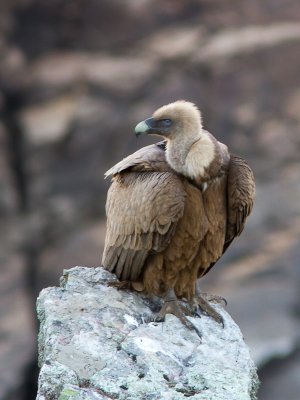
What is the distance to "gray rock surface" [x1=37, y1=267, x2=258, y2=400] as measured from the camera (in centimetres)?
544

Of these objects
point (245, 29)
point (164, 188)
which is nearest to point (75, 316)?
point (164, 188)

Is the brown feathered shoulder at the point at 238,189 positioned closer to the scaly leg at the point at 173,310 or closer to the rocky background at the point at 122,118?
the scaly leg at the point at 173,310

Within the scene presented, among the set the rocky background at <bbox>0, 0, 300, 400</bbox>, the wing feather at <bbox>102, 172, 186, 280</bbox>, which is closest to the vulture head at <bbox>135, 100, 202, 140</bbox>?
the wing feather at <bbox>102, 172, 186, 280</bbox>

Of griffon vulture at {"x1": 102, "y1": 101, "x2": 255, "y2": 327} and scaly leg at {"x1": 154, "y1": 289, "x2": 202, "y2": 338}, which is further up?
griffon vulture at {"x1": 102, "y1": 101, "x2": 255, "y2": 327}

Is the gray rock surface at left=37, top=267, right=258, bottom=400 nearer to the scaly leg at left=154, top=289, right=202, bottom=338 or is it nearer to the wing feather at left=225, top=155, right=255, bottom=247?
the scaly leg at left=154, top=289, right=202, bottom=338

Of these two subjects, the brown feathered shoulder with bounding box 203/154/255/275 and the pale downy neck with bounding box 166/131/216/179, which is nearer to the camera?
the pale downy neck with bounding box 166/131/216/179

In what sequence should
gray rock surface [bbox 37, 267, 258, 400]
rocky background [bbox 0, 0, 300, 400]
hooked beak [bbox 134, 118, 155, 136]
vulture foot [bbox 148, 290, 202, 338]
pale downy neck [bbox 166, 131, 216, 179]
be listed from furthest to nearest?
rocky background [bbox 0, 0, 300, 400] < hooked beak [bbox 134, 118, 155, 136] < pale downy neck [bbox 166, 131, 216, 179] < vulture foot [bbox 148, 290, 202, 338] < gray rock surface [bbox 37, 267, 258, 400]

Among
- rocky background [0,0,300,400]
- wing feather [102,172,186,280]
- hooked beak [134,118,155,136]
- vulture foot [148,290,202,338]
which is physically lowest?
vulture foot [148,290,202,338]

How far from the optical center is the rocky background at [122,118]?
17.3m

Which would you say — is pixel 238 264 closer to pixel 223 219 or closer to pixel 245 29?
pixel 245 29

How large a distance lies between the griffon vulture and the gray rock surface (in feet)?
0.97

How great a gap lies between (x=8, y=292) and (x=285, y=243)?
468 cm

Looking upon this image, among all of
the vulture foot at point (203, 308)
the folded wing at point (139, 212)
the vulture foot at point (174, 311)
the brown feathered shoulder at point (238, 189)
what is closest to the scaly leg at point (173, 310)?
the vulture foot at point (174, 311)

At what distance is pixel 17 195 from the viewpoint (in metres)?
17.5
